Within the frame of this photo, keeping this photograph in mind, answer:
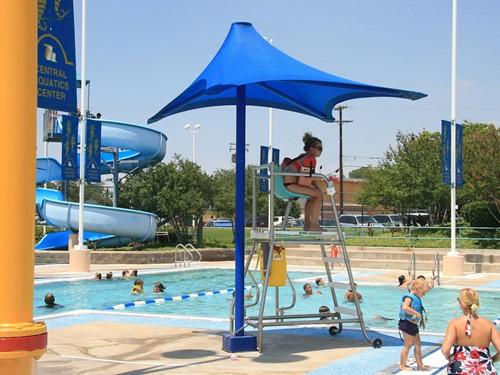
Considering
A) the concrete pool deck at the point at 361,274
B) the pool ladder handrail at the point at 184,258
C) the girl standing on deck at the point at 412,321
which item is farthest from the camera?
the pool ladder handrail at the point at 184,258

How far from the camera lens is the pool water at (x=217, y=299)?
14.9 m

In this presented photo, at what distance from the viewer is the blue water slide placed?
3297cm

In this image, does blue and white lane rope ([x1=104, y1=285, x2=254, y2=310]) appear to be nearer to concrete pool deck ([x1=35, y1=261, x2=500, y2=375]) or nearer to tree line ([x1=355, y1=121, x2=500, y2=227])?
concrete pool deck ([x1=35, y1=261, x2=500, y2=375])

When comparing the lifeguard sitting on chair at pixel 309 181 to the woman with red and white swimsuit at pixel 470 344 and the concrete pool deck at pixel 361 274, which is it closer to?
the woman with red and white swimsuit at pixel 470 344

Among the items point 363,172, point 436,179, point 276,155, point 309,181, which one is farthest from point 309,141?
point 363,172

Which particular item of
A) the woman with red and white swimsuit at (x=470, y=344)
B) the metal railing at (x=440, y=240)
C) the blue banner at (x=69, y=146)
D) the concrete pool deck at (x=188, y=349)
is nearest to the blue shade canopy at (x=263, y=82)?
the concrete pool deck at (x=188, y=349)

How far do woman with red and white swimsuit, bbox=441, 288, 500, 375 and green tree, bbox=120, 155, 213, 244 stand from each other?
34.3m

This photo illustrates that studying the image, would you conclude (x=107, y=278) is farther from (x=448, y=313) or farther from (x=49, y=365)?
(x=49, y=365)

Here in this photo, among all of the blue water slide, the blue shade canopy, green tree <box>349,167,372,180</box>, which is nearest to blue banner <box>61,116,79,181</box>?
the blue water slide

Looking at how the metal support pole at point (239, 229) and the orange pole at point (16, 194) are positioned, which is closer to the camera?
the orange pole at point (16, 194)

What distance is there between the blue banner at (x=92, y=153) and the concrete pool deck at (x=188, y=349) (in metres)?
13.4

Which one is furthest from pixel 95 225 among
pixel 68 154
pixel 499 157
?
pixel 499 157

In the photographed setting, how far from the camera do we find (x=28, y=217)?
8.93 ft

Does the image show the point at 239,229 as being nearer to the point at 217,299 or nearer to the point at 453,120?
the point at 217,299
